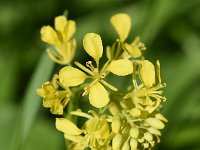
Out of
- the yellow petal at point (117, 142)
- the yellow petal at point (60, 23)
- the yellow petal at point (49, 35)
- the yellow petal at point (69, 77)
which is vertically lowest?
the yellow petal at point (117, 142)

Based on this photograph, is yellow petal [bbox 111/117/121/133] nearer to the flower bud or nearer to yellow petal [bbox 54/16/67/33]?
the flower bud

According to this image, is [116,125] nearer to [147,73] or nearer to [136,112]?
[136,112]

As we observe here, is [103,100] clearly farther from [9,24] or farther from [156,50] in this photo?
A: [9,24]

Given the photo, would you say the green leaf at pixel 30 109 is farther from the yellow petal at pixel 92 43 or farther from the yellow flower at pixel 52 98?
the yellow petal at pixel 92 43

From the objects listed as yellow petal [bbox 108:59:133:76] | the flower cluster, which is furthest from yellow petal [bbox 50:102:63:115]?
yellow petal [bbox 108:59:133:76]

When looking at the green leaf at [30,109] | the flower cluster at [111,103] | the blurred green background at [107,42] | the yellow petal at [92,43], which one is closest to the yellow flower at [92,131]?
the flower cluster at [111,103]

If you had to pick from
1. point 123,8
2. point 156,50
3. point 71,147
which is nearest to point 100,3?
point 123,8
